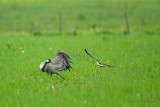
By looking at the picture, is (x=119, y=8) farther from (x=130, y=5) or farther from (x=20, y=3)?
(x=20, y=3)

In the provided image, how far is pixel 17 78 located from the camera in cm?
565

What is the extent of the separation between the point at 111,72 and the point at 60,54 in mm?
1540

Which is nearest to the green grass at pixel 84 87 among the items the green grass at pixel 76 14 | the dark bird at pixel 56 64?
the dark bird at pixel 56 64

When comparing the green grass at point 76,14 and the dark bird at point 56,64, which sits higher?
the dark bird at point 56,64

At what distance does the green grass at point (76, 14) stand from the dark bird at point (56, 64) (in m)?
27.2

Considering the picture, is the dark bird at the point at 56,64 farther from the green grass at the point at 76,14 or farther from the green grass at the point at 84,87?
the green grass at the point at 76,14

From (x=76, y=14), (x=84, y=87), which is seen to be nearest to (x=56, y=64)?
(x=84, y=87)

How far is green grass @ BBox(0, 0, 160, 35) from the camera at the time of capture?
37438 millimetres

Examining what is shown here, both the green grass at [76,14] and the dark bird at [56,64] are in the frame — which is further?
the green grass at [76,14]

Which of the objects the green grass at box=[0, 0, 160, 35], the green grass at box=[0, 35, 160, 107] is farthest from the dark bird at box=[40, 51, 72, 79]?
the green grass at box=[0, 0, 160, 35]

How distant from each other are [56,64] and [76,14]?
40392 mm

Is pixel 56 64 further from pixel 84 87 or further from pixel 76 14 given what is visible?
pixel 76 14

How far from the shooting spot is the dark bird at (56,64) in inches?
217

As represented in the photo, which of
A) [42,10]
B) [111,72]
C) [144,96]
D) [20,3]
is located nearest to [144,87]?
[144,96]
